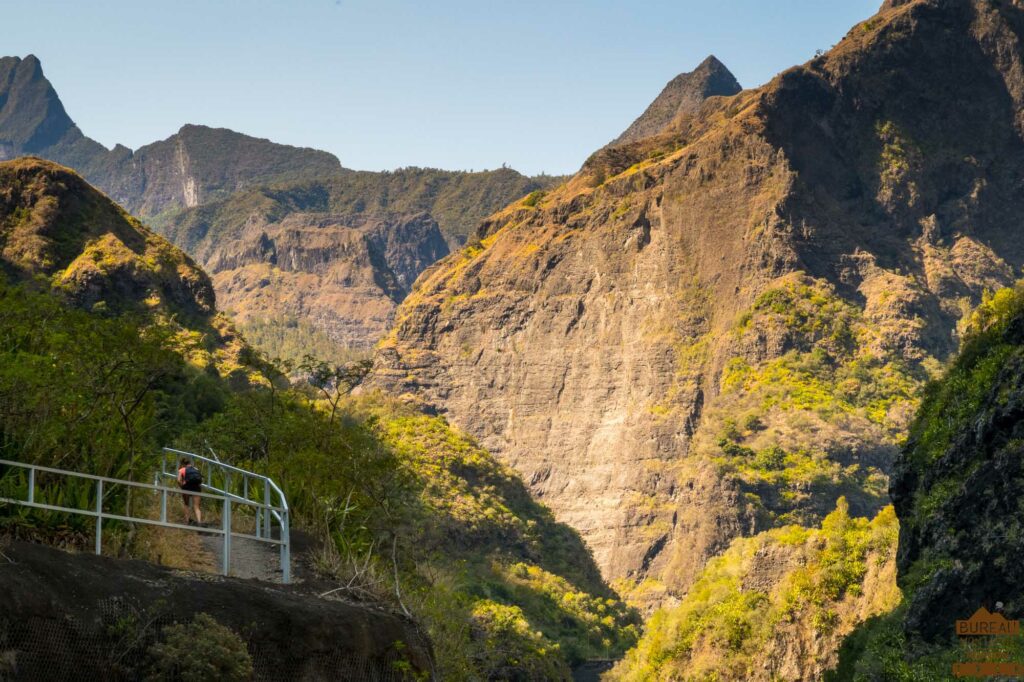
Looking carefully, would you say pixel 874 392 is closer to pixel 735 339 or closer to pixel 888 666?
pixel 735 339

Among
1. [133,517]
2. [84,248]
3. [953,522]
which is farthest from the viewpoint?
[84,248]

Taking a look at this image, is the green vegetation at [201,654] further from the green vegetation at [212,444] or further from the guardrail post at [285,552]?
the guardrail post at [285,552]

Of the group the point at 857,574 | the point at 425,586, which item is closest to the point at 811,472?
the point at 857,574

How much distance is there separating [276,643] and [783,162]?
617 ft

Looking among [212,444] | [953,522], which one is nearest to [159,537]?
[212,444]

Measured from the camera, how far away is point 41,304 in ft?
94.9

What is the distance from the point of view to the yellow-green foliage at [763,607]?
301 ft

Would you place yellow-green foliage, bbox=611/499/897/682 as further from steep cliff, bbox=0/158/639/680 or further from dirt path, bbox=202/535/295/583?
dirt path, bbox=202/535/295/583

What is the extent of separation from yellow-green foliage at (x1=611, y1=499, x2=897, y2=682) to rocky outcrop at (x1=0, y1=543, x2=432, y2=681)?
69.8 m

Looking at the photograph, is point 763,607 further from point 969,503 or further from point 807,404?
point 807,404

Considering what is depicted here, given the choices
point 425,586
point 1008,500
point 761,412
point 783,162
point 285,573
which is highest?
point 783,162

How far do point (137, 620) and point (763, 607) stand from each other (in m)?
89.5

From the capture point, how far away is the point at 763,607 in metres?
100

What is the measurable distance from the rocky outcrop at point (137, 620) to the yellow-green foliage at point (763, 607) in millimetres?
69816
